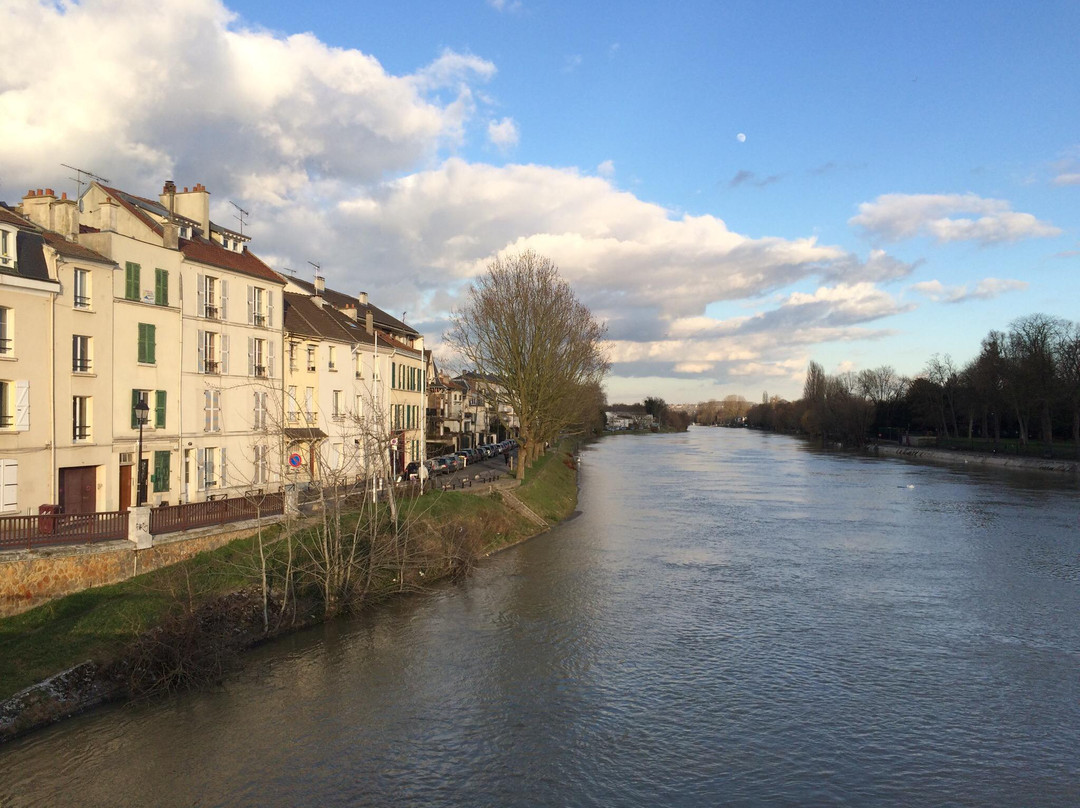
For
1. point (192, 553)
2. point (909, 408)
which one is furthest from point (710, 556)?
point (909, 408)

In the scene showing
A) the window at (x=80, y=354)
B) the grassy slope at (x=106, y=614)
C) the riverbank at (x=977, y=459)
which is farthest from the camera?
the riverbank at (x=977, y=459)

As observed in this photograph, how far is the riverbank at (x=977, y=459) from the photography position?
67.3m

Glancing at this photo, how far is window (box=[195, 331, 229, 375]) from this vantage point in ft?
92.9

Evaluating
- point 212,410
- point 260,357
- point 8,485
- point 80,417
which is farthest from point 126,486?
point 260,357

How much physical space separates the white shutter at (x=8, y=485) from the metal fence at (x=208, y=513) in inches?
174

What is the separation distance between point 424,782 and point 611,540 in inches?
851

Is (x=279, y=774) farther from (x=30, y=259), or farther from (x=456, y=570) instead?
(x=30, y=259)

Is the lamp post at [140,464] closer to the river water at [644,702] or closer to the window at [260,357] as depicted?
the window at [260,357]

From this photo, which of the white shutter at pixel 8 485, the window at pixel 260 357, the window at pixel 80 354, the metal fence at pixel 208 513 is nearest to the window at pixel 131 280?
the window at pixel 80 354

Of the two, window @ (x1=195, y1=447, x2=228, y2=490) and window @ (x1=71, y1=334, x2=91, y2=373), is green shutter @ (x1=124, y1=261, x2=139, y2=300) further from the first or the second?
window @ (x1=195, y1=447, x2=228, y2=490)

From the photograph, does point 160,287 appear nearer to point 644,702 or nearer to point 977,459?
point 644,702

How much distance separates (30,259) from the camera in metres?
21.7

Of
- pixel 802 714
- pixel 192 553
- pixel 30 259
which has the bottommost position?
pixel 802 714

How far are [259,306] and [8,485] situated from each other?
42.8 ft
